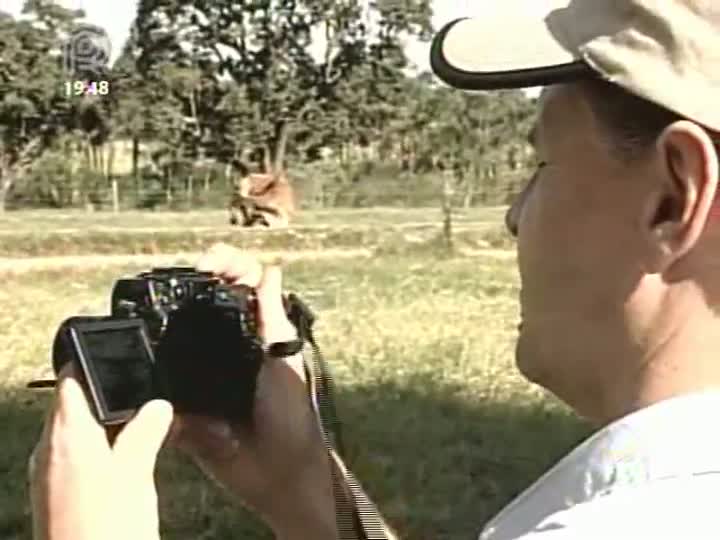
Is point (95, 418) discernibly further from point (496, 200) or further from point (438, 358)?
point (496, 200)

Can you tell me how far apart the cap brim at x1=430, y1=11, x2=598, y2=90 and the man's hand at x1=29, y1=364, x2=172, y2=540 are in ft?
0.63

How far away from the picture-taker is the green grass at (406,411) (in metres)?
2.61

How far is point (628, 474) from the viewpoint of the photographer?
48 centimetres

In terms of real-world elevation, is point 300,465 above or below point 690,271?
below

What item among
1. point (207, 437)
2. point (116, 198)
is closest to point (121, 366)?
point (207, 437)

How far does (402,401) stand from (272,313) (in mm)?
2576

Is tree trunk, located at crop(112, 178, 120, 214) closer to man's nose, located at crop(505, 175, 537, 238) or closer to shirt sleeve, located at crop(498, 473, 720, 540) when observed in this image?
man's nose, located at crop(505, 175, 537, 238)

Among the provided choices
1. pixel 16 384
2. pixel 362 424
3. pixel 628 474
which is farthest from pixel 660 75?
pixel 16 384

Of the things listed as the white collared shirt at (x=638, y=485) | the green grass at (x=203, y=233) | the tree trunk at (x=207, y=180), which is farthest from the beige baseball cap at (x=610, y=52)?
the tree trunk at (x=207, y=180)

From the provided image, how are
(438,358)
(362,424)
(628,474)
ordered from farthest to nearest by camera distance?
(438,358), (362,424), (628,474)

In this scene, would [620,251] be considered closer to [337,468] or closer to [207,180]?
[337,468]

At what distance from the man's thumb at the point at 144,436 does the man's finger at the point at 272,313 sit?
9.0 inches

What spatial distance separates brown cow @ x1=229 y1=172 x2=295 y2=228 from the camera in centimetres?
768

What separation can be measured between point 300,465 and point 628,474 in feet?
1.23
